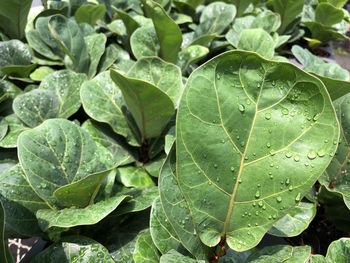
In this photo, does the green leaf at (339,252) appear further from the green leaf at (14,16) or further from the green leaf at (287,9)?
the green leaf at (287,9)

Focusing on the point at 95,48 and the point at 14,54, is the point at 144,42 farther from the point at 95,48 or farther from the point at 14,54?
the point at 14,54

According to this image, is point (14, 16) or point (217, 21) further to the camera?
point (217, 21)

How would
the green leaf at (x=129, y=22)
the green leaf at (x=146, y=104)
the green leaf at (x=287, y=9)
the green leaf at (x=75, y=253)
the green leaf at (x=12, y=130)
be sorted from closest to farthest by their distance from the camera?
the green leaf at (x=75, y=253), the green leaf at (x=146, y=104), the green leaf at (x=12, y=130), the green leaf at (x=129, y=22), the green leaf at (x=287, y=9)

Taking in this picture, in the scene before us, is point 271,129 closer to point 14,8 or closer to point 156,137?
point 156,137

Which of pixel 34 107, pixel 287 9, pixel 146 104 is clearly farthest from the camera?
pixel 287 9

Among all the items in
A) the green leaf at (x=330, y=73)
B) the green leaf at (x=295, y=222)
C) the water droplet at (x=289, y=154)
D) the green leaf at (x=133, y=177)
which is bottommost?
the green leaf at (x=133, y=177)

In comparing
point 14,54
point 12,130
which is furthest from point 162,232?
point 14,54

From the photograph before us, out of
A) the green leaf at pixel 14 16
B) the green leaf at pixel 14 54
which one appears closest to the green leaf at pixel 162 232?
the green leaf at pixel 14 54
